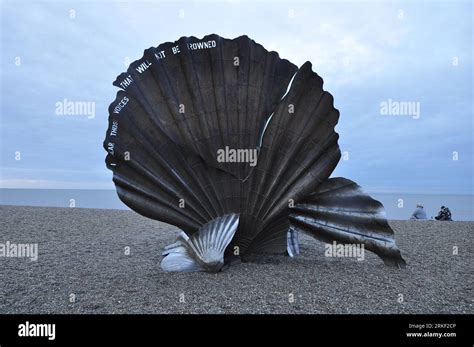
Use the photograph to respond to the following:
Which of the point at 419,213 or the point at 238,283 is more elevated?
the point at 419,213

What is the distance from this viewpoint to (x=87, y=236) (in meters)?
Result: 9.80

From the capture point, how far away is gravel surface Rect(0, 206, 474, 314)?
14.9ft

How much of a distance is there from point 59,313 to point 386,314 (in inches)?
142

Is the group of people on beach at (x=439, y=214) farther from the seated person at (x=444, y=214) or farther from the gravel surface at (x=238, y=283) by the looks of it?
the gravel surface at (x=238, y=283)

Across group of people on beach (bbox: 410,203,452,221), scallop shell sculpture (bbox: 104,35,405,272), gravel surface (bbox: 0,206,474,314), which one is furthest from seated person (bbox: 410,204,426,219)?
scallop shell sculpture (bbox: 104,35,405,272)

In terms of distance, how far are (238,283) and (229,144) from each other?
7.15 ft

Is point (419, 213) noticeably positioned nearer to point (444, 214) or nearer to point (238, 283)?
point (444, 214)

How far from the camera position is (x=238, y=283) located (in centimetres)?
529

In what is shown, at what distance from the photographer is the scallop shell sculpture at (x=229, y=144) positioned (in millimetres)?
6270

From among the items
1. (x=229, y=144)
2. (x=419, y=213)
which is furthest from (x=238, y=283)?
(x=419, y=213)

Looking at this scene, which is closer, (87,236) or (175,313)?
(175,313)

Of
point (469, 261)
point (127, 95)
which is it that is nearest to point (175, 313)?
point (127, 95)

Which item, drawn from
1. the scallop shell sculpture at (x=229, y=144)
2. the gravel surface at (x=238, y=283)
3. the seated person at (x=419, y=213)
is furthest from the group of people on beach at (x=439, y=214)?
the scallop shell sculpture at (x=229, y=144)
